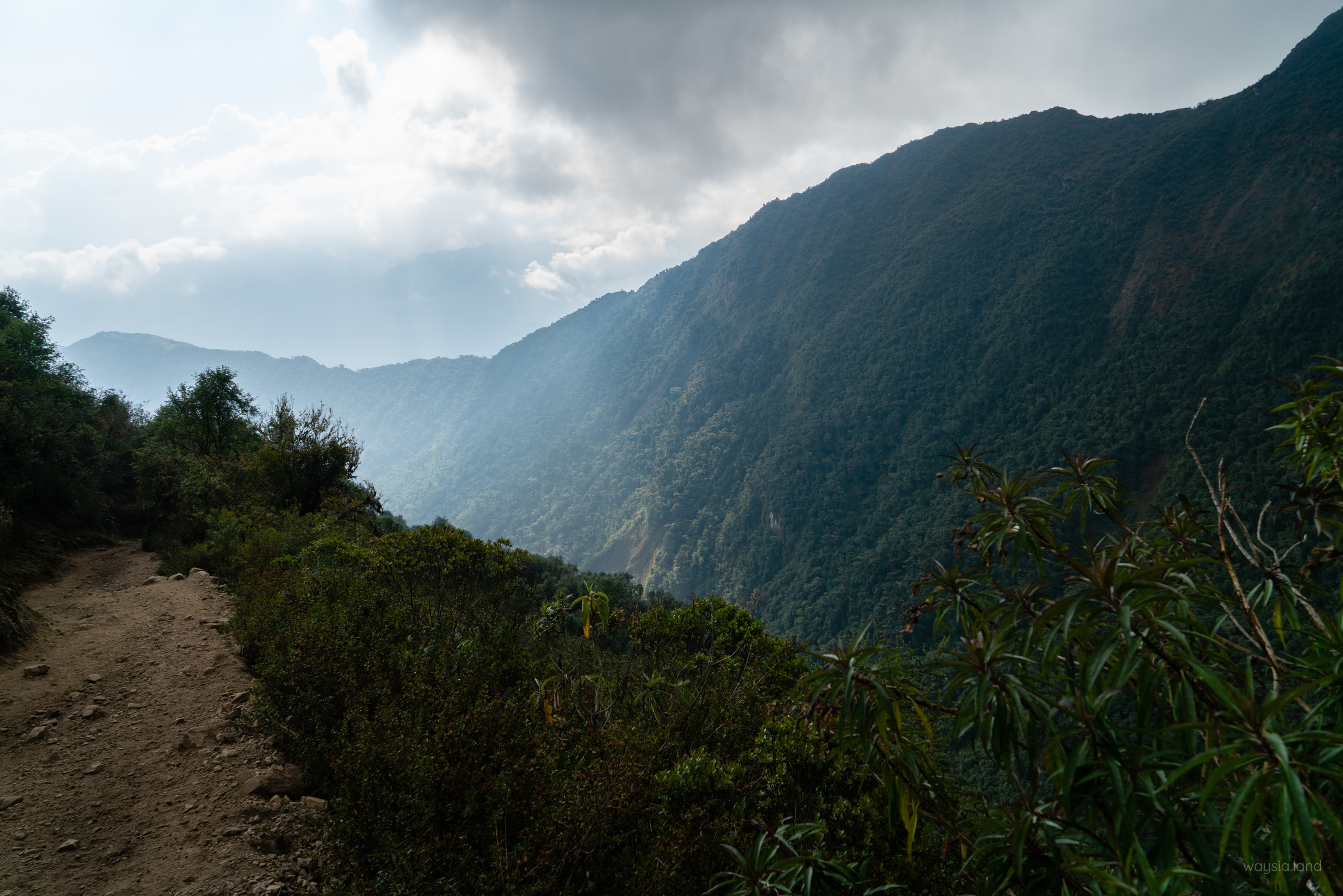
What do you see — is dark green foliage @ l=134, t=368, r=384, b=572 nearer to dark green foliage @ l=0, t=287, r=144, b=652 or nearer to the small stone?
dark green foliage @ l=0, t=287, r=144, b=652

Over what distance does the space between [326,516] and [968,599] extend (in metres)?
14.4

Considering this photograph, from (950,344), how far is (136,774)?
4484 inches

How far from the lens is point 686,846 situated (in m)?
3.04

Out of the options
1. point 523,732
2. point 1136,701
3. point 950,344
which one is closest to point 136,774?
point 523,732

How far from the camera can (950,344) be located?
98375 mm

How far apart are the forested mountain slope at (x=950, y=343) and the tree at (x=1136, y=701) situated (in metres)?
42.9

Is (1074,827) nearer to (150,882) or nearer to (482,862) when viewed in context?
(482,862)


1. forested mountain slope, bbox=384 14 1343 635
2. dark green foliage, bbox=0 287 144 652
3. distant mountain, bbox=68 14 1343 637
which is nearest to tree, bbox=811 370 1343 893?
dark green foliage, bbox=0 287 144 652

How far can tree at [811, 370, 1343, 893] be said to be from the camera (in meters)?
1.24

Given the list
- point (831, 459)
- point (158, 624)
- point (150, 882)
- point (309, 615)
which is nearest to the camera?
point (150, 882)

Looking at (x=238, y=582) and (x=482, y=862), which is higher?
(x=238, y=582)

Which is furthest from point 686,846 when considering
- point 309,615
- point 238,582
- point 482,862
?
point 238,582

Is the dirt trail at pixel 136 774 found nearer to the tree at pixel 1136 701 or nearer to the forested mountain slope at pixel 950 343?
the tree at pixel 1136 701

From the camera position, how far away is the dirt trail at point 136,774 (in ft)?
10.7
